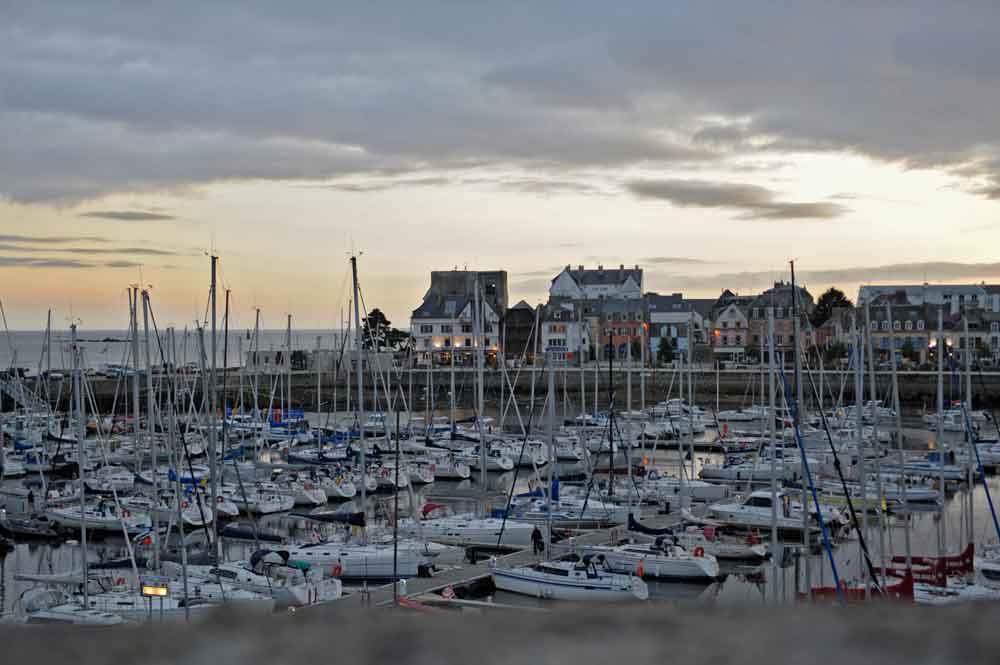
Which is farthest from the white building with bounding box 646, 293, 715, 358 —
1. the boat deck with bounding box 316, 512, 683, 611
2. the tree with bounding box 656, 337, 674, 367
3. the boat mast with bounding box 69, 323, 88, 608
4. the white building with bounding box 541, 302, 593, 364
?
the boat mast with bounding box 69, 323, 88, 608

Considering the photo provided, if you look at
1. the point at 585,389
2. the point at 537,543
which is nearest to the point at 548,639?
the point at 537,543

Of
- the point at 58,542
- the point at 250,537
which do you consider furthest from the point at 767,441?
the point at 58,542

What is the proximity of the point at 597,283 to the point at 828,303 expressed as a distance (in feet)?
92.4

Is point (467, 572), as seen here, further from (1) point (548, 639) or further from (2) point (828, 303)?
(2) point (828, 303)

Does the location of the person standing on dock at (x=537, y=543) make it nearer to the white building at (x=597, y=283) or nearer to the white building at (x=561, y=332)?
the white building at (x=561, y=332)

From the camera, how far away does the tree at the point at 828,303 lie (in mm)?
112556

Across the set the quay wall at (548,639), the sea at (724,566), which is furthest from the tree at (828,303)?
the quay wall at (548,639)

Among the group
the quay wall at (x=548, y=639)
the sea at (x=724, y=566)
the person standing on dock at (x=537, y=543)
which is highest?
the quay wall at (x=548, y=639)

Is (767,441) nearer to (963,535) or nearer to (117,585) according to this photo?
(963,535)

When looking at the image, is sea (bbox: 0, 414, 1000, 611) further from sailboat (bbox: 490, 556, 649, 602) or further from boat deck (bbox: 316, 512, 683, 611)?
boat deck (bbox: 316, 512, 683, 611)

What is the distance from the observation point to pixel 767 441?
4725 centimetres

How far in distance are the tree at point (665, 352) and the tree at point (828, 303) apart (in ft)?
79.0

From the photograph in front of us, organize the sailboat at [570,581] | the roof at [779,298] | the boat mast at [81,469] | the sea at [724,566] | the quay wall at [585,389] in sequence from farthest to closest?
1. the roof at [779,298]
2. the quay wall at [585,389]
3. the sea at [724,566]
4. the sailboat at [570,581]
5. the boat mast at [81,469]

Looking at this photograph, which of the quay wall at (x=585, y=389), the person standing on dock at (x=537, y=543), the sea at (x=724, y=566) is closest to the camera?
the sea at (x=724, y=566)
